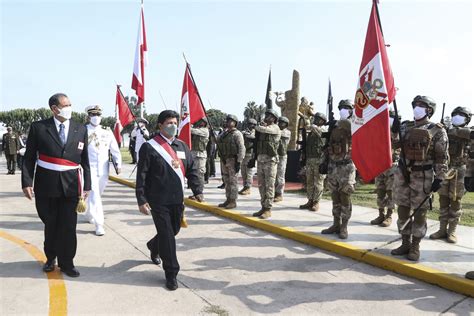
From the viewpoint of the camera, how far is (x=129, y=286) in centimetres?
391

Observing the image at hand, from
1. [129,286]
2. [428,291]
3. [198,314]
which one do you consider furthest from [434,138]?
[129,286]

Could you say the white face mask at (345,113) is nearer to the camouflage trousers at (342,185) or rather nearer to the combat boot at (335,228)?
the camouflage trousers at (342,185)

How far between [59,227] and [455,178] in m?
5.40

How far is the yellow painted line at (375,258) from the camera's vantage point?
393cm

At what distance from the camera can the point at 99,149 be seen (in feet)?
20.9

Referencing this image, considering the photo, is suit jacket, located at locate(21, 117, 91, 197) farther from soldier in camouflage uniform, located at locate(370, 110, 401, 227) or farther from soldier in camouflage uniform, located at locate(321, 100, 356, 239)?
soldier in camouflage uniform, located at locate(370, 110, 401, 227)

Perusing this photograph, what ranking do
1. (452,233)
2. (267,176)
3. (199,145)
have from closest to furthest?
(452,233)
(267,176)
(199,145)

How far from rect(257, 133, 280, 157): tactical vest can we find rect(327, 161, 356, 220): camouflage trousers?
1.40 meters

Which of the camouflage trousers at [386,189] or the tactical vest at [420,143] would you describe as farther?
the camouflage trousers at [386,189]

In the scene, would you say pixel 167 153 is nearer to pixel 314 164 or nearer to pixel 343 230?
pixel 343 230

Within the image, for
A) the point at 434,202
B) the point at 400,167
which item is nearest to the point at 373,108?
the point at 400,167

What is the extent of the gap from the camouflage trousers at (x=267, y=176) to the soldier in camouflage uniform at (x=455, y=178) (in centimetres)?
272

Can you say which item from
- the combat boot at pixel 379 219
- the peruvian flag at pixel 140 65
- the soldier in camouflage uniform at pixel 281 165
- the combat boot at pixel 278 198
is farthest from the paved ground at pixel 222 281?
the peruvian flag at pixel 140 65

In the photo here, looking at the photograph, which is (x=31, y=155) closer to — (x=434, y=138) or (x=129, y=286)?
(x=129, y=286)
